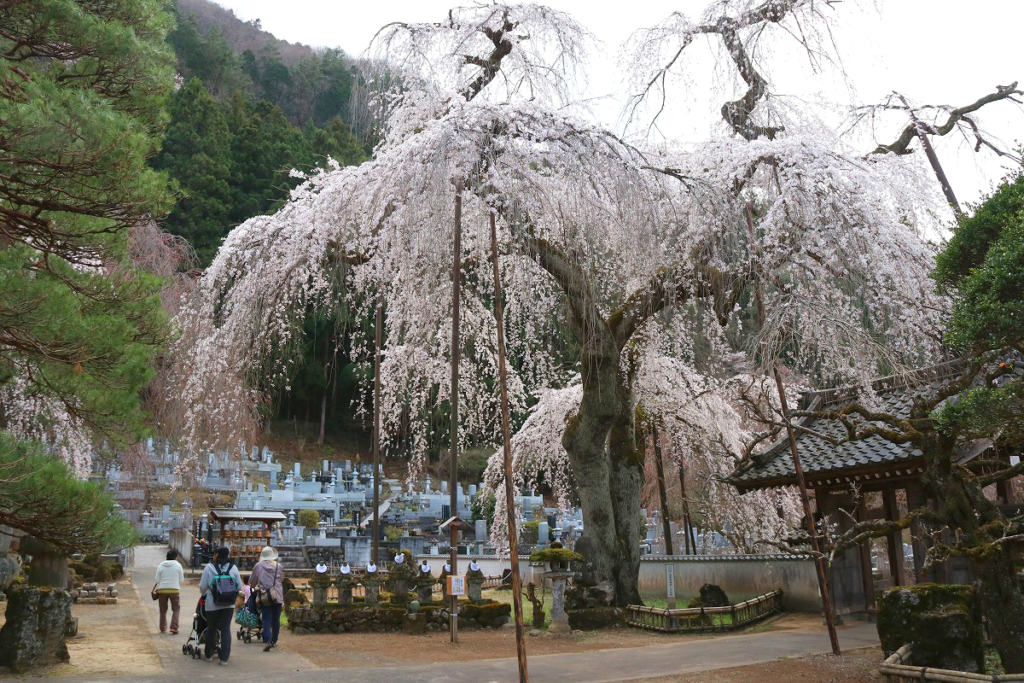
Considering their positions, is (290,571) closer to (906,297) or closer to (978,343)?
(906,297)

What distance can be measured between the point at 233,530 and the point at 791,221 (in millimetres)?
20912

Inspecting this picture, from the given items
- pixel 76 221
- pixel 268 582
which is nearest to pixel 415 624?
pixel 268 582

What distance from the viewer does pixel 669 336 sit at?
1284 cm

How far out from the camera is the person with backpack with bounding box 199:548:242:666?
7812 mm

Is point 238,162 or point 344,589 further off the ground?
point 238,162

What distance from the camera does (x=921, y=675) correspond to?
615 centimetres

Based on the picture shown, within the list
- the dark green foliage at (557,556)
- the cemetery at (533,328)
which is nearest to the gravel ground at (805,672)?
the cemetery at (533,328)

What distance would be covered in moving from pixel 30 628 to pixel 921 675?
26.6 ft

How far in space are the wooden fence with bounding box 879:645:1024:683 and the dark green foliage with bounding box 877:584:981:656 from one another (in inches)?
6.3

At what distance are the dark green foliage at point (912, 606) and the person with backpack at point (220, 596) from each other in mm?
6581

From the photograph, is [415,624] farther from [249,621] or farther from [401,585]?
[249,621]

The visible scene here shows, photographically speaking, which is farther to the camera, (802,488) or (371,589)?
(371,589)

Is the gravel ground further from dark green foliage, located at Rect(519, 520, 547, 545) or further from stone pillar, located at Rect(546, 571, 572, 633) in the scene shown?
dark green foliage, located at Rect(519, 520, 547, 545)

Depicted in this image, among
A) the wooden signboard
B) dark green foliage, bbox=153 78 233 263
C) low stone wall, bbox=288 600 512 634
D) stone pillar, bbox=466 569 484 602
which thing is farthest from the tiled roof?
dark green foliage, bbox=153 78 233 263
